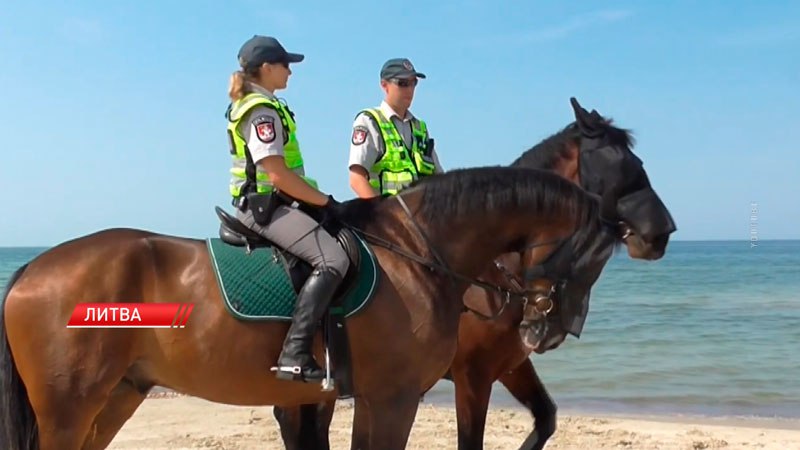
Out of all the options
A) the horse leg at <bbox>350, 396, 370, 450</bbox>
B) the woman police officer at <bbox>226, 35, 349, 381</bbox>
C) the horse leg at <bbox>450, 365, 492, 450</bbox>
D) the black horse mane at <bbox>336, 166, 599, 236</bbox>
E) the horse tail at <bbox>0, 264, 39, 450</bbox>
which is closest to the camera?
the horse tail at <bbox>0, 264, 39, 450</bbox>

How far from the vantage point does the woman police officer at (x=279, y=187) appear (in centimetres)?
386

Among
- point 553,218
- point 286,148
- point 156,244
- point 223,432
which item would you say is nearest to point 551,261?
point 553,218

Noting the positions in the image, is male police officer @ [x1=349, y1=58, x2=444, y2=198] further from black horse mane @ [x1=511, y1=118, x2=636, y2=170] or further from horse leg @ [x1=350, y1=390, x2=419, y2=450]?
horse leg @ [x1=350, y1=390, x2=419, y2=450]

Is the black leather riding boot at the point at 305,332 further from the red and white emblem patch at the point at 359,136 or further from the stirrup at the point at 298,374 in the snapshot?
the red and white emblem patch at the point at 359,136

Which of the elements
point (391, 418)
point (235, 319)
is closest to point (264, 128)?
point (235, 319)

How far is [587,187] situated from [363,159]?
4.55 feet

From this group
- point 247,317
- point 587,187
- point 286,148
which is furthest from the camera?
point 587,187

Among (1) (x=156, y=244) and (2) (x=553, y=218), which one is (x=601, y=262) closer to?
(2) (x=553, y=218)

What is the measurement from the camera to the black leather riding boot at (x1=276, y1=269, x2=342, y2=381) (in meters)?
3.83

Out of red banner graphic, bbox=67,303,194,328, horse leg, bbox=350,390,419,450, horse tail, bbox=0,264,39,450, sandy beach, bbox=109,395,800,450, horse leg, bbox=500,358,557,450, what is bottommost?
sandy beach, bbox=109,395,800,450

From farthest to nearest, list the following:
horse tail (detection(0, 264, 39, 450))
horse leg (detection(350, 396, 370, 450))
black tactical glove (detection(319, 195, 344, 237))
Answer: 1. horse leg (detection(350, 396, 370, 450))
2. black tactical glove (detection(319, 195, 344, 237))
3. horse tail (detection(0, 264, 39, 450))

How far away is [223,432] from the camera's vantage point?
28.4 feet

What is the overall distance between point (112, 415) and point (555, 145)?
300 centimetres

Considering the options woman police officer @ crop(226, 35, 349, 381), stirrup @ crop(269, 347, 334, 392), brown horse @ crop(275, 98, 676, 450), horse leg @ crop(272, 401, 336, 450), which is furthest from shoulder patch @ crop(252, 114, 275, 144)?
horse leg @ crop(272, 401, 336, 450)
